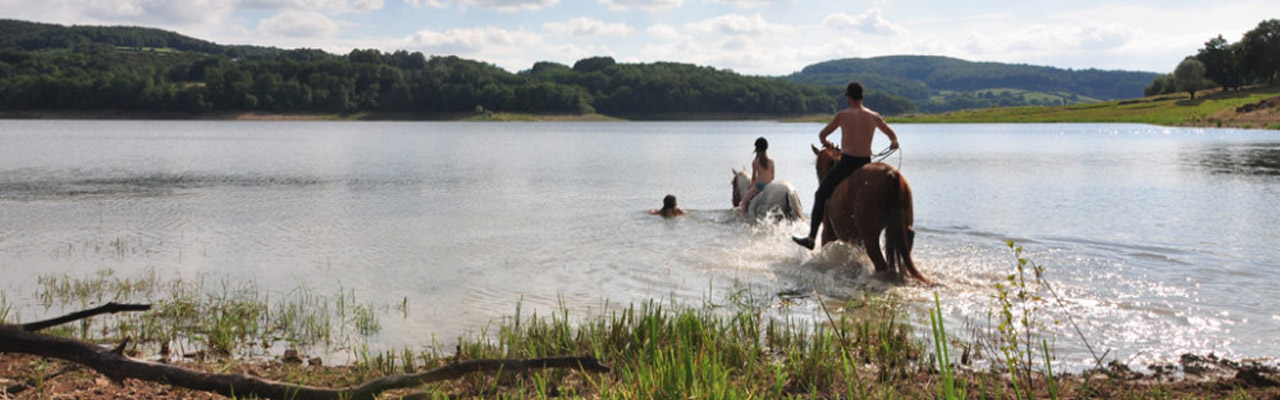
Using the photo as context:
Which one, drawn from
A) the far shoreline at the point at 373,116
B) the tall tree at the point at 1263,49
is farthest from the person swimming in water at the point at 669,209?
the far shoreline at the point at 373,116

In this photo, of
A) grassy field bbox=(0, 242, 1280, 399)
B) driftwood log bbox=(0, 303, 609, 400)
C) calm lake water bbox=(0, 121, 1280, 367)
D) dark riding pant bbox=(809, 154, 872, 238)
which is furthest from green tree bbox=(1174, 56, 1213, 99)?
driftwood log bbox=(0, 303, 609, 400)

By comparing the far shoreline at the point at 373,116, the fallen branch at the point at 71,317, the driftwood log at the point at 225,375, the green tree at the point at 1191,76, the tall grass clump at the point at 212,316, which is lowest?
the far shoreline at the point at 373,116

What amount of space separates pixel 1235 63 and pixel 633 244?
386 ft

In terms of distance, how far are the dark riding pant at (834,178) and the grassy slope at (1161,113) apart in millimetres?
69209

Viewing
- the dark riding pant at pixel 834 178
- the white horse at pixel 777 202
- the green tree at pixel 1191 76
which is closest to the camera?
the dark riding pant at pixel 834 178

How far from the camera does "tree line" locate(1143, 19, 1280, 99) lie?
102938 millimetres

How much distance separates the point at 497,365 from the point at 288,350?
2.95 m

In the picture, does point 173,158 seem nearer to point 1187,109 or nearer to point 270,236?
point 270,236

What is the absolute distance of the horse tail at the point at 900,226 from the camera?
1012 cm

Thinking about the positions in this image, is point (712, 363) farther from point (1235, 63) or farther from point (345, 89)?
point (345, 89)

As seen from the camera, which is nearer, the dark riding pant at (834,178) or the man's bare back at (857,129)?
the man's bare back at (857,129)

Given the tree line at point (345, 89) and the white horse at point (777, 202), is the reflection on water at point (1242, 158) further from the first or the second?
the tree line at point (345, 89)

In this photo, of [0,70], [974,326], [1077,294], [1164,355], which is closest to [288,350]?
[974,326]

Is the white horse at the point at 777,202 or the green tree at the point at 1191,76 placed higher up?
the green tree at the point at 1191,76
